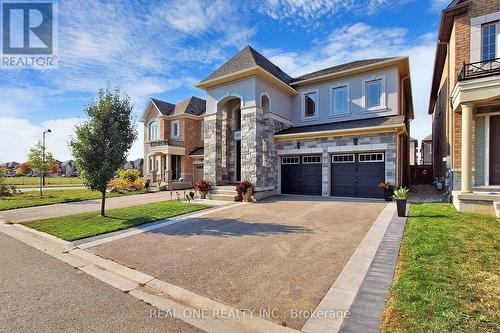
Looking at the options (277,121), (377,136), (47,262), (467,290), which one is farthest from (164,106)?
(467,290)

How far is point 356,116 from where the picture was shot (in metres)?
15.8

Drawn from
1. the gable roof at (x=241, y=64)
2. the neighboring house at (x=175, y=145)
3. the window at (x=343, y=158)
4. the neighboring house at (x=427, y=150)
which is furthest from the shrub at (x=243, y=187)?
the neighboring house at (x=427, y=150)

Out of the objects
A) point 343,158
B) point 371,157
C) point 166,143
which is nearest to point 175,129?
point 166,143

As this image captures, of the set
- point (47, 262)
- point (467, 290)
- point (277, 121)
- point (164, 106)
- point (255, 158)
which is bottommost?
point (47, 262)

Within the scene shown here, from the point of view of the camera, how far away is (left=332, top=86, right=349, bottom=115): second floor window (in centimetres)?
1623

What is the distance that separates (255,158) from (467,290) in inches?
453

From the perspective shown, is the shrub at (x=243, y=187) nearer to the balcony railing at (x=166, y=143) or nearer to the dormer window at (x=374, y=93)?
the dormer window at (x=374, y=93)

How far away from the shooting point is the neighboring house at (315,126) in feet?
44.4

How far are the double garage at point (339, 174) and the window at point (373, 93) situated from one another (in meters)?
3.82

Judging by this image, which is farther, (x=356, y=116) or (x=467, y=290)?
(x=356, y=116)

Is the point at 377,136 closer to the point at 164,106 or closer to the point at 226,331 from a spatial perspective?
the point at 226,331

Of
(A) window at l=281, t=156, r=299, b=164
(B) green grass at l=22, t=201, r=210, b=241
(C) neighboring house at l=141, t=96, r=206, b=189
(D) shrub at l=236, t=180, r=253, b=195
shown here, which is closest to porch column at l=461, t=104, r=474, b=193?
(A) window at l=281, t=156, r=299, b=164

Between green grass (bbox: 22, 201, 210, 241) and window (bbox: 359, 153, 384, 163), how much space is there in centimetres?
944

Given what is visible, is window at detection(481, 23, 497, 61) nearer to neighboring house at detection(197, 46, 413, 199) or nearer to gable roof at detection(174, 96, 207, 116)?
neighboring house at detection(197, 46, 413, 199)
